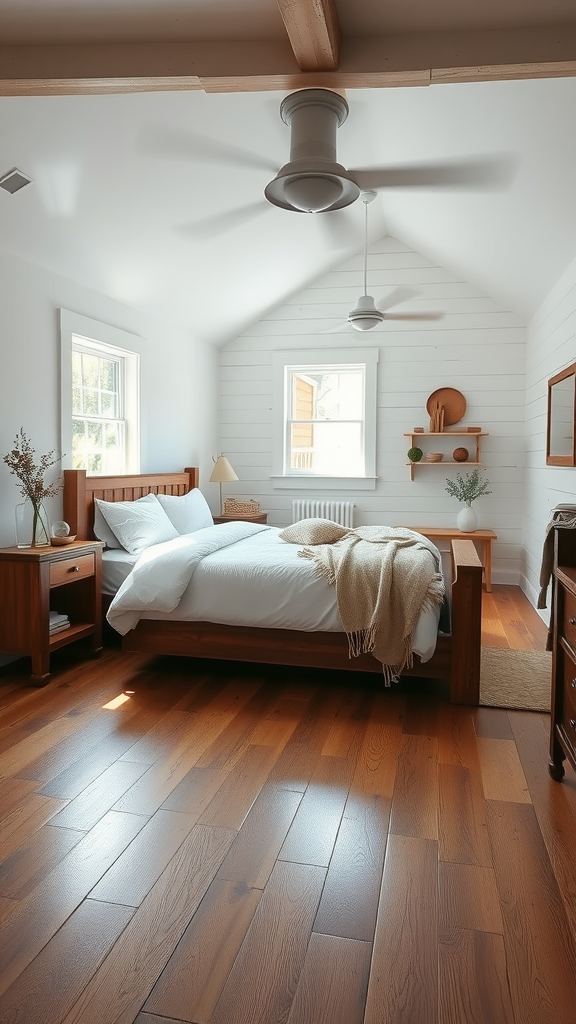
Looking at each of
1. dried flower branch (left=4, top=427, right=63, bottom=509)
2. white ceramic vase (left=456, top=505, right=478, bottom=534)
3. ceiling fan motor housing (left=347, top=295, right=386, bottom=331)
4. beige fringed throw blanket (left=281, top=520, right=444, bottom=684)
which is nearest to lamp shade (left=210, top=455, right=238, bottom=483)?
ceiling fan motor housing (left=347, top=295, right=386, bottom=331)

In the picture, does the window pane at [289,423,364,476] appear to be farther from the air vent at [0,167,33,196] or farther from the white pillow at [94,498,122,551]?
the air vent at [0,167,33,196]

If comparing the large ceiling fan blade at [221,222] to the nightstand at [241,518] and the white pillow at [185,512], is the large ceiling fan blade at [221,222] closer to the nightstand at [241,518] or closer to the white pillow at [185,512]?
the white pillow at [185,512]

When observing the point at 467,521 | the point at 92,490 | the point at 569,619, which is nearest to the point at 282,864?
the point at 569,619

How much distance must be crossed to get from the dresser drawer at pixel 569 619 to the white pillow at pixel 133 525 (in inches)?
106

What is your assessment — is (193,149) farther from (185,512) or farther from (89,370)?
(185,512)

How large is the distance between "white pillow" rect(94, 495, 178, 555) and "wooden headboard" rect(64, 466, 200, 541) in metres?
0.10

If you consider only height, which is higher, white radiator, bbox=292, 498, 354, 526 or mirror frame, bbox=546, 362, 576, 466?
mirror frame, bbox=546, 362, 576, 466

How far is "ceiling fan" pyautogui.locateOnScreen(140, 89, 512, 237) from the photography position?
8.71 ft

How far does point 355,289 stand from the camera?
6.59 m

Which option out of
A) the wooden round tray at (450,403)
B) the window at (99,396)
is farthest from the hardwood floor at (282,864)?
the wooden round tray at (450,403)

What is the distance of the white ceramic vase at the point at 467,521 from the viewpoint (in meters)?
6.10

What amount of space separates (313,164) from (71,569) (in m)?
2.38

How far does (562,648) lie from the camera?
8.15 feet

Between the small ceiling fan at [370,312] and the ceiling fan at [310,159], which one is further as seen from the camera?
the small ceiling fan at [370,312]
